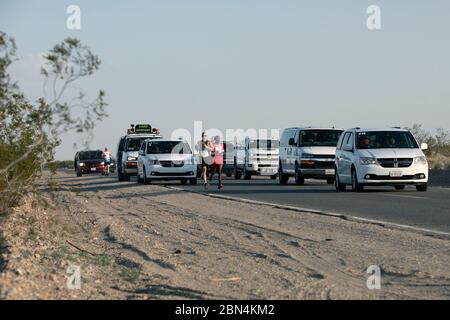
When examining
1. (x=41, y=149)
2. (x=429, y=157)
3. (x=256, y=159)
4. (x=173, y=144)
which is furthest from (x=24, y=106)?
(x=429, y=157)

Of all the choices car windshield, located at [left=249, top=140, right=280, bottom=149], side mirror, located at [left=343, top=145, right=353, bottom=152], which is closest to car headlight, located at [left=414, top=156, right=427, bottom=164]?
side mirror, located at [left=343, top=145, right=353, bottom=152]

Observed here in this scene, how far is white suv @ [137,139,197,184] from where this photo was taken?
39812 millimetres

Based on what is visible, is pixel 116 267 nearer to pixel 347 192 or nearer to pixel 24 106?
pixel 24 106

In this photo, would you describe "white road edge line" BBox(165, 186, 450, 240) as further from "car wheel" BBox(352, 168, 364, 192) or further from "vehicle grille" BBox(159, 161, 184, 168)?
"vehicle grille" BBox(159, 161, 184, 168)

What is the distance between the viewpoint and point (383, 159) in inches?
1188

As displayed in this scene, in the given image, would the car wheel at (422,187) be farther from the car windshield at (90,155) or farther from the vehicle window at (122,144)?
the car windshield at (90,155)

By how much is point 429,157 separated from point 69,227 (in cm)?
6147

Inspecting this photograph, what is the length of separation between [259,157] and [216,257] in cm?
3417

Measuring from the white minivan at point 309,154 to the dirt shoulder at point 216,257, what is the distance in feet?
53.8

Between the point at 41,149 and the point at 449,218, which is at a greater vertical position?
the point at 41,149

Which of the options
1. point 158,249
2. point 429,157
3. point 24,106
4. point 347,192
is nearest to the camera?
point 158,249

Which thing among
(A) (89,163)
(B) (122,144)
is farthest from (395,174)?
(A) (89,163)

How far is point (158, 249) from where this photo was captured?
48.6ft

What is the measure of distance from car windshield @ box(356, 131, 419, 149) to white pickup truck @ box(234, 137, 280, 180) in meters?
16.4
